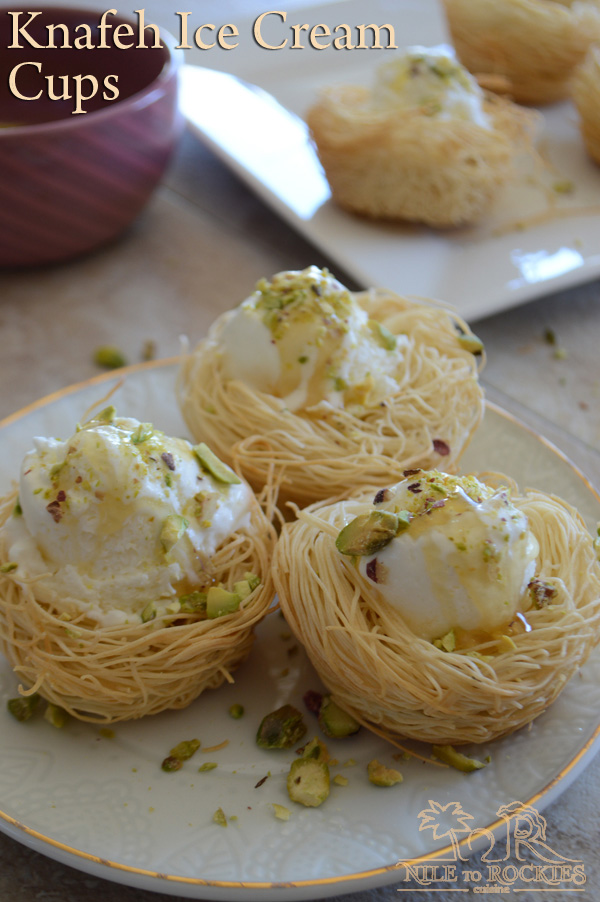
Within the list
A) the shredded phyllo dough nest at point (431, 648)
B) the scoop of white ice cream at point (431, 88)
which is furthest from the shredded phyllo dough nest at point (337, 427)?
the scoop of white ice cream at point (431, 88)

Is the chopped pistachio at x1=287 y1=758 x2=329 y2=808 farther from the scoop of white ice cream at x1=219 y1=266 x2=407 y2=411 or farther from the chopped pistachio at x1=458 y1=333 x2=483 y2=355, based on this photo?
the chopped pistachio at x1=458 y1=333 x2=483 y2=355

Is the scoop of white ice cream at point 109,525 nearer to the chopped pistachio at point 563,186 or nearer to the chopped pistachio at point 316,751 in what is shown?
the chopped pistachio at point 316,751

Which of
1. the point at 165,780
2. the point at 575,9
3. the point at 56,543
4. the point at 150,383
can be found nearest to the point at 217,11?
the point at 575,9

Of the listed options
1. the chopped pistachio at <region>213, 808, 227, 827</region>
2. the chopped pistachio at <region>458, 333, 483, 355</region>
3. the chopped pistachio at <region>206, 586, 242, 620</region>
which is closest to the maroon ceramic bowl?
the chopped pistachio at <region>458, 333, 483, 355</region>

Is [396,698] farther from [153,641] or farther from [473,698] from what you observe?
[153,641]

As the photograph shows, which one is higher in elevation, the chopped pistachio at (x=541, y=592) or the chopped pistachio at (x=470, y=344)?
the chopped pistachio at (x=541, y=592)

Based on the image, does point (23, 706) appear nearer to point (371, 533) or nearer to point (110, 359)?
point (371, 533)
